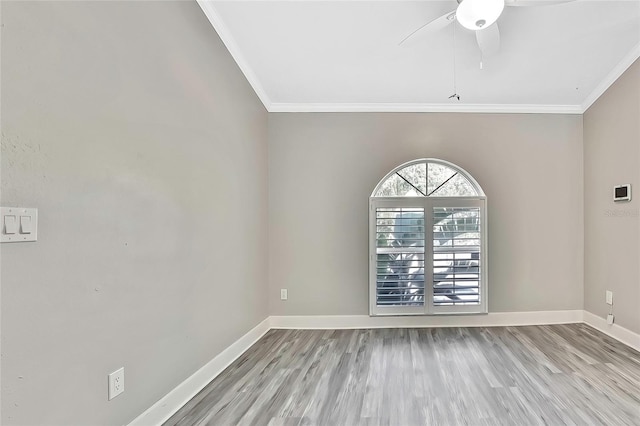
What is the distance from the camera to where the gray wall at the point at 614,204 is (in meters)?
2.93

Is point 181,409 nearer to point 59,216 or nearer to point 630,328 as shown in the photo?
point 59,216

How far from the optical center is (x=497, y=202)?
3.55 metres

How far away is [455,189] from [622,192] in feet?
4.82

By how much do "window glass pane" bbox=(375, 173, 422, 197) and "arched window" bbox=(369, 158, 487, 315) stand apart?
0.07m

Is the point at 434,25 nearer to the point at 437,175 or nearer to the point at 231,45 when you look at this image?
the point at 231,45

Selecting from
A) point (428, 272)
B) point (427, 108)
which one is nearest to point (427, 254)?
point (428, 272)

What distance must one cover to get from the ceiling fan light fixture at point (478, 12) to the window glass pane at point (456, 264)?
209cm

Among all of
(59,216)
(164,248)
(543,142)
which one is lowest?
(164,248)

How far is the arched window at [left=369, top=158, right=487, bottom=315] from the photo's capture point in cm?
347

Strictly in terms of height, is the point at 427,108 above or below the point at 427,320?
above

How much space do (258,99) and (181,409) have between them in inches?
108

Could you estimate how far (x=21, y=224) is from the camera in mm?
1145

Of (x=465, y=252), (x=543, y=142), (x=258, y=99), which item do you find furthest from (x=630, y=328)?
(x=258, y=99)

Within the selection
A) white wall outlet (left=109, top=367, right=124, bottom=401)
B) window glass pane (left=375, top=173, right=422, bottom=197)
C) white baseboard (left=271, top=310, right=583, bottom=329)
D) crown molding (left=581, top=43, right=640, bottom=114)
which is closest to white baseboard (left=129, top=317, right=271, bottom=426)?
white wall outlet (left=109, top=367, right=124, bottom=401)
